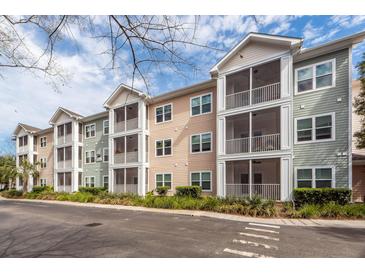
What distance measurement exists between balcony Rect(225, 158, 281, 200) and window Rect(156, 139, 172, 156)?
563cm

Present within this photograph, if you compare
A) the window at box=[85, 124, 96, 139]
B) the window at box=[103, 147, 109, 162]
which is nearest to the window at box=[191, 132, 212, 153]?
the window at box=[103, 147, 109, 162]

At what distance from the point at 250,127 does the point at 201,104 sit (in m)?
4.92

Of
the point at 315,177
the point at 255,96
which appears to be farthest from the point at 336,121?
the point at 255,96

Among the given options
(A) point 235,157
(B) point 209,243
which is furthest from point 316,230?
(A) point 235,157

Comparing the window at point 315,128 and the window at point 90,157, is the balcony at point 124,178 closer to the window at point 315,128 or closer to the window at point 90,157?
the window at point 90,157

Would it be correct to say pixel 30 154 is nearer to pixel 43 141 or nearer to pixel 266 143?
pixel 43 141

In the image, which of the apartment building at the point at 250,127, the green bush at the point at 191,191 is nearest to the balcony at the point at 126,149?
the apartment building at the point at 250,127

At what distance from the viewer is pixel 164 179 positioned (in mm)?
19062

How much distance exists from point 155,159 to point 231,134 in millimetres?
7460

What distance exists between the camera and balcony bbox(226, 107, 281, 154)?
553 inches

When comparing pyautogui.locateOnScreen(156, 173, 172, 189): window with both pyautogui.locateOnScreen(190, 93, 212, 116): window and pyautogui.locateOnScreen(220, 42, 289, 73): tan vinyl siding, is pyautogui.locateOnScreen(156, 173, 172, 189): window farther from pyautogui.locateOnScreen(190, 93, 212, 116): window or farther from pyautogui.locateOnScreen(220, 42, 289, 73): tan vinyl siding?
pyautogui.locateOnScreen(220, 42, 289, 73): tan vinyl siding

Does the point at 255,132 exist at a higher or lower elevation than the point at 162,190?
higher

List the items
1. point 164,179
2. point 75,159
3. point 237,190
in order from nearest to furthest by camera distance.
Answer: point 237,190 < point 164,179 < point 75,159

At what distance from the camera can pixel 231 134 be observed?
16.5 m
